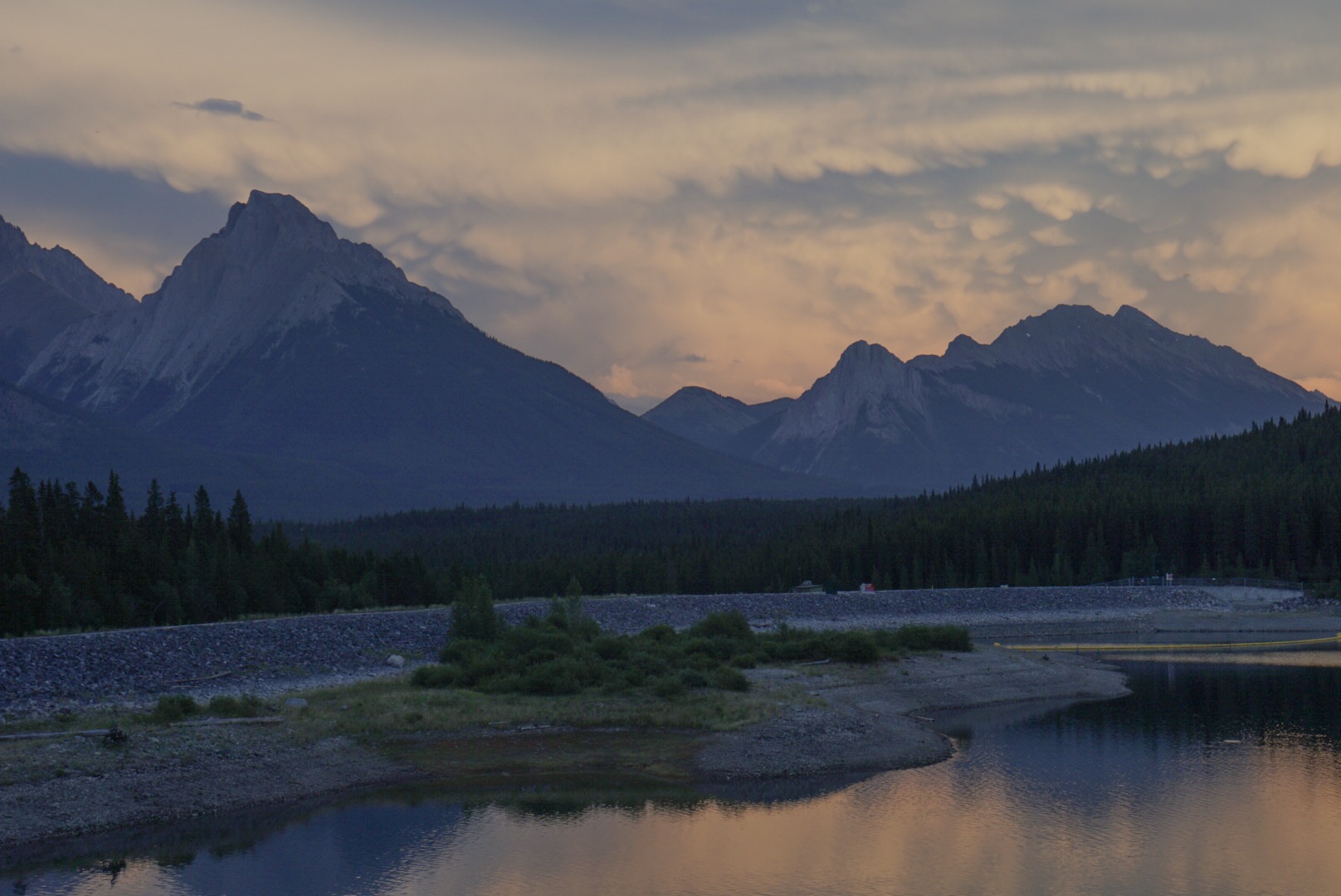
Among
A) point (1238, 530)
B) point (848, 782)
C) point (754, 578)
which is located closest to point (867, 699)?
point (848, 782)

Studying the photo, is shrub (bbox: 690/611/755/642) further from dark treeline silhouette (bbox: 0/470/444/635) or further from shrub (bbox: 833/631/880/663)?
dark treeline silhouette (bbox: 0/470/444/635)

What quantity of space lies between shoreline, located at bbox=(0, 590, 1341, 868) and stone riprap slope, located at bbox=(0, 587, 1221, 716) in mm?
3595

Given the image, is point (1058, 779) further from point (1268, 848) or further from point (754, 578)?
point (754, 578)

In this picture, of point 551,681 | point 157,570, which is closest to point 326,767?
point 551,681

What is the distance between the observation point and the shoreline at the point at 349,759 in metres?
40.4

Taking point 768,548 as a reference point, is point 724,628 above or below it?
below

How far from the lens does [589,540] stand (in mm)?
195500

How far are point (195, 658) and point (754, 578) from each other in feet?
260

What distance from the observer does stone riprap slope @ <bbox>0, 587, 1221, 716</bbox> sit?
52.0m

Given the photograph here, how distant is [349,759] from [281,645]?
50.2 ft

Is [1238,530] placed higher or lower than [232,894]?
higher

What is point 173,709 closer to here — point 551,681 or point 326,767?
point 326,767

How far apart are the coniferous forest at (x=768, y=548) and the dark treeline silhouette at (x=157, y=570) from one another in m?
0.13

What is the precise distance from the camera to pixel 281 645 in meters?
61.8
